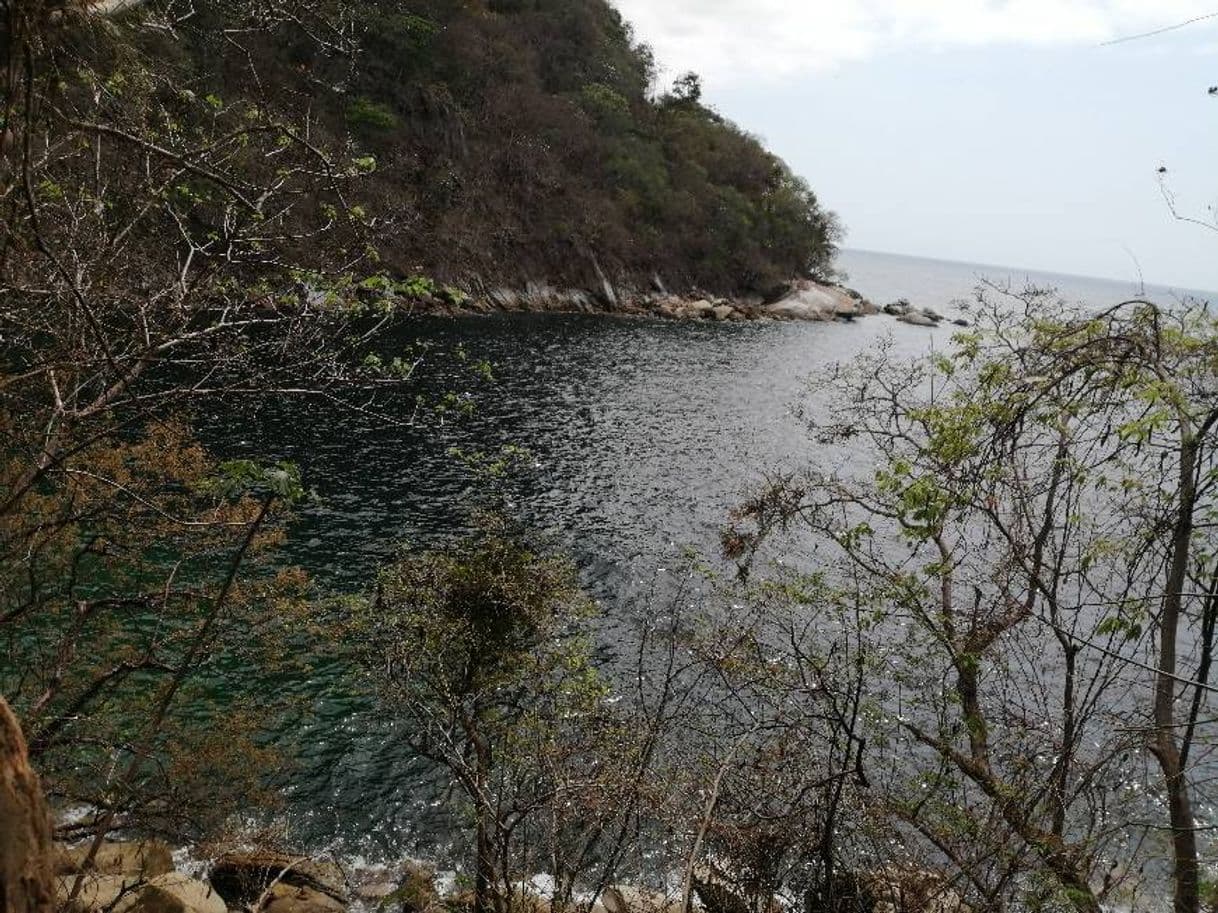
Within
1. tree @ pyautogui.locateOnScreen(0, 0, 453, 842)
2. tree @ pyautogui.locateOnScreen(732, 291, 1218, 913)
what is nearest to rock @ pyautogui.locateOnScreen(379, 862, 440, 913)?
tree @ pyautogui.locateOnScreen(0, 0, 453, 842)

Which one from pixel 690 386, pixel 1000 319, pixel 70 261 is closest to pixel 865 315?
pixel 690 386

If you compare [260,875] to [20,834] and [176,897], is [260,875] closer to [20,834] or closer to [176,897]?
[176,897]

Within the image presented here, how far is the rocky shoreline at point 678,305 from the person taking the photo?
60.8m

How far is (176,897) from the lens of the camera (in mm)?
8828

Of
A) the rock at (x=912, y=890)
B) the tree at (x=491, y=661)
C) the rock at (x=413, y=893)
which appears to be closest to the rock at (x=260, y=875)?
the rock at (x=413, y=893)

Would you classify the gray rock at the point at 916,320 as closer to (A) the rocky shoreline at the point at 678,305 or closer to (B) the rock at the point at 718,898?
(A) the rocky shoreline at the point at 678,305

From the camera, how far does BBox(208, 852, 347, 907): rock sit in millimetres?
10570

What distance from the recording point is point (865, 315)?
3787 inches

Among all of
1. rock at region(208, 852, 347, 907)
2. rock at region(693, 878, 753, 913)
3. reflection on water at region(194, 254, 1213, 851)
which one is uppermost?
reflection on water at region(194, 254, 1213, 851)

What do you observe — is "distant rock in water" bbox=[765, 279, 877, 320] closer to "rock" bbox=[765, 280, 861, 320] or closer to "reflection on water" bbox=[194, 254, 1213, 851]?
"rock" bbox=[765, 280, 861, 320]

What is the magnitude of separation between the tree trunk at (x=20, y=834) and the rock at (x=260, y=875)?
8.77 m

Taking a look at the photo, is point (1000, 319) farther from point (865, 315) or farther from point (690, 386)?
point (865, 315)

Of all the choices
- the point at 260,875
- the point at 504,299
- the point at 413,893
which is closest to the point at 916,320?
the point at 504,299

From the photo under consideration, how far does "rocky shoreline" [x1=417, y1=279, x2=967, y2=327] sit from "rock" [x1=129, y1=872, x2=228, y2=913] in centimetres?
4057
